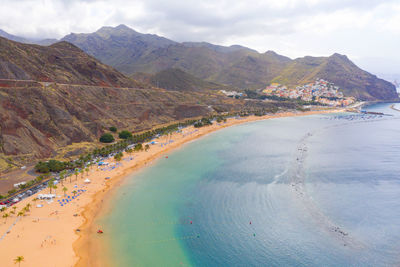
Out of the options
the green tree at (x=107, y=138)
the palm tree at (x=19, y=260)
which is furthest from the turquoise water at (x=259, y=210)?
the green tree at (x=107, y=138)

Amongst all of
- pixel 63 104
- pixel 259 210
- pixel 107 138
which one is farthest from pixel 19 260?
pixel 63 104

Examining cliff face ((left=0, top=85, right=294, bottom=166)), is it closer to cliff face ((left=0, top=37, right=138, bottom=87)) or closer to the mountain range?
the mountain range

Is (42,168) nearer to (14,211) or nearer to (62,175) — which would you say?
(62,175)

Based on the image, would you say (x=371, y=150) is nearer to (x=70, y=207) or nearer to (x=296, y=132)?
(x=296, y=132)

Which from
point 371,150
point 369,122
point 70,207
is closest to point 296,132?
point 371,150

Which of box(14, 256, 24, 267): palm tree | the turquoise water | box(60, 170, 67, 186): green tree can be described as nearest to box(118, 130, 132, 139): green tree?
the turquoise water

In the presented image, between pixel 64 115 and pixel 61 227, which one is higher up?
pixel 64 115
